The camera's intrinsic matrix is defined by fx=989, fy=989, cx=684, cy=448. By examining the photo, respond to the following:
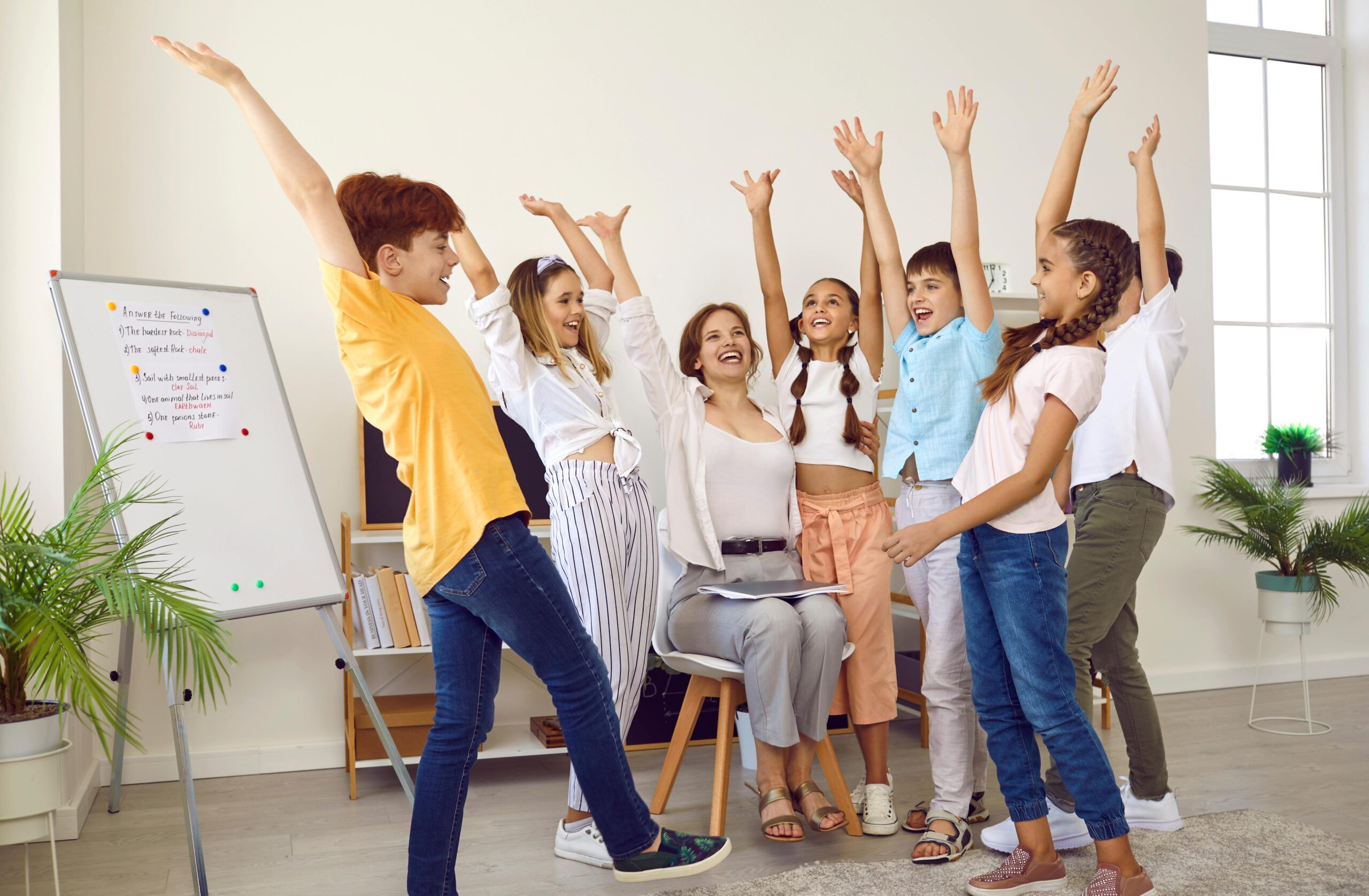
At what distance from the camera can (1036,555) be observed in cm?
184

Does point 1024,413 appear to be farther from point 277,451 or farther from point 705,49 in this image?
point 705,49

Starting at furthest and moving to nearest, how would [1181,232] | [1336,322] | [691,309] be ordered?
[1336,322], [1181,232], [691,309]

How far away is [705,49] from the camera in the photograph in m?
3.36

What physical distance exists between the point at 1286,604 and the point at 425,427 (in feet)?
9.88

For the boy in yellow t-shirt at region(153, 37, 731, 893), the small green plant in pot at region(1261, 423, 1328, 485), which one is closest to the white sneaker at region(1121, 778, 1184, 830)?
the boy in yellow t-shirt at region(153, 37, 731, 893)

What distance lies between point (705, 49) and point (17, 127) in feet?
6.68

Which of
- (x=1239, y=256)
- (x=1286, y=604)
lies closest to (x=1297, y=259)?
(x=1239, y=256)

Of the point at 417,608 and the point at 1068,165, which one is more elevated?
the point at 1068,165

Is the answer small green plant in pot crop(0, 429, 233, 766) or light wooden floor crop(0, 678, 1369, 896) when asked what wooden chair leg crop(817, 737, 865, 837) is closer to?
light wooden floor crop(0, 678, 1369, 896)

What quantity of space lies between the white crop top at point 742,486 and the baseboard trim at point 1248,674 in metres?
2.06

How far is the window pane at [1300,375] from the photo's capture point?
13.7 feet

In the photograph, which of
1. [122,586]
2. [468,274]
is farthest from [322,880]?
[468,274]

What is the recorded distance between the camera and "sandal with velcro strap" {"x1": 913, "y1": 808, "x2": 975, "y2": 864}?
209 centimetres

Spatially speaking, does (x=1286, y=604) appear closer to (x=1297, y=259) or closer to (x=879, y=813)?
(x=1297, y=259)
